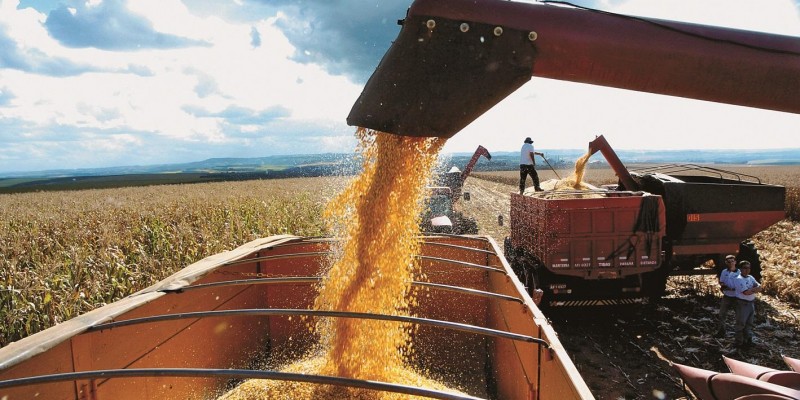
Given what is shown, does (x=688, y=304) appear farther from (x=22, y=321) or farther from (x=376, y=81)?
(x=22, y=321)

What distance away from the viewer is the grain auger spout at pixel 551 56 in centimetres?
214

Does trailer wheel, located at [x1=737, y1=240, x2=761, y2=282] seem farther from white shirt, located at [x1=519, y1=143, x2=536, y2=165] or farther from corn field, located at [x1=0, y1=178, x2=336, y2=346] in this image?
corn field, located at [x1=0, y1=178, x2=336, y2=346]

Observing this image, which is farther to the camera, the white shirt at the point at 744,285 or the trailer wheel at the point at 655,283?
the trailer wheel at the point at 655,283

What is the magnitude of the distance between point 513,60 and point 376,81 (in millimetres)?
660

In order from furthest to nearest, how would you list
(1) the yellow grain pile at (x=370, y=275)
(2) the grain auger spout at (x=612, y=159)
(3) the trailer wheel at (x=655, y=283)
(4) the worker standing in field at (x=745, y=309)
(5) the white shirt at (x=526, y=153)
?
(5) the white shirt at (x=526, y=153), (2) the grain auger spout at (x=612, y=159), (3) the trailer wheel at (x=655, y=283), (4) the worker standing in field at (x=745, y=309), (1) the yellow grain pile at (x=370, y=275)

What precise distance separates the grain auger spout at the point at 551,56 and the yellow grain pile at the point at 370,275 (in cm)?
106

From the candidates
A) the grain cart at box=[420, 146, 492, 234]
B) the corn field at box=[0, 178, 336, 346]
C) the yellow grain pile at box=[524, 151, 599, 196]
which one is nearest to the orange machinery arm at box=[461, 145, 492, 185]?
the grain cart at box=[420, 146, 492, 234]

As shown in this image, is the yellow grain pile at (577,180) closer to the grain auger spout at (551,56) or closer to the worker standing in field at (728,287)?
the worker standing in field at (728,287)

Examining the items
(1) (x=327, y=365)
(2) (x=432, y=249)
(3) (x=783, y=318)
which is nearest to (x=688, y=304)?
(3) (x=783, y=318)

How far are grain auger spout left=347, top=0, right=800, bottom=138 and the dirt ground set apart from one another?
363 cm

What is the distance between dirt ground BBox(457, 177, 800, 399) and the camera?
504cm

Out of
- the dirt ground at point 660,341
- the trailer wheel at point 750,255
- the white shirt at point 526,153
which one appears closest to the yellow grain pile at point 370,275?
the dirt ground at point 660,341

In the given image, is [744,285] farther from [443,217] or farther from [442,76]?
[442,76]

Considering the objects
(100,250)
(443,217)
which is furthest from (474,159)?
(100,250)
